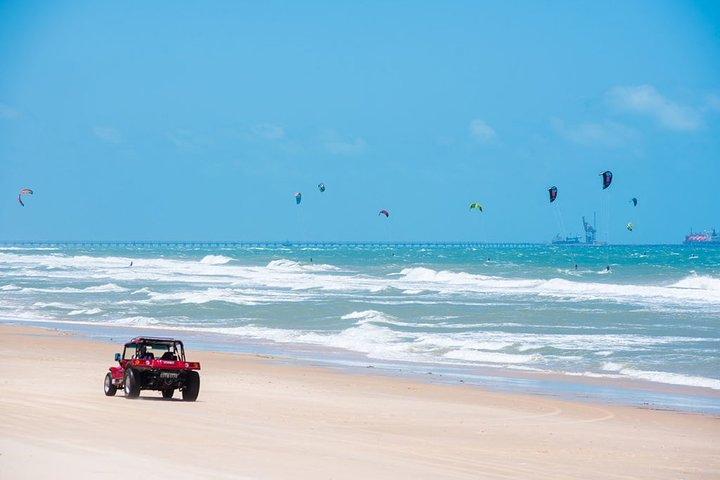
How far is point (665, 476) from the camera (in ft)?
35.7

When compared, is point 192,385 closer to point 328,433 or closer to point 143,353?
point 143,353

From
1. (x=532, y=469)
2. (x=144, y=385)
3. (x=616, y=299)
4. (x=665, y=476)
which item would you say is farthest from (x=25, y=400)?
(x=616, y=299)

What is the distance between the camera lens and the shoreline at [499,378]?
707 inches

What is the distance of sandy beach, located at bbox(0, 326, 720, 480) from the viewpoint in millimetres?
9883

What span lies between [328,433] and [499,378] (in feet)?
29.7

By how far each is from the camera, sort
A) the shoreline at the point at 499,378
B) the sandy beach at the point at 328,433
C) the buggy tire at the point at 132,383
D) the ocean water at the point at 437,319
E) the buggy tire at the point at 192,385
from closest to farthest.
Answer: the sandy beach at the point at 328,433, the buggy tire at the point at 132,383, the buggy tire at the point at 192,385, the shoreline at the point at 499,378, the ocean water at the point at 437,319

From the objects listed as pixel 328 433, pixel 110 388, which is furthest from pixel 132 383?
pixel 328 433

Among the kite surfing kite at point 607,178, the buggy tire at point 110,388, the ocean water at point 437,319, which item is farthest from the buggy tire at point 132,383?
the kite surfing kite at point 607,178

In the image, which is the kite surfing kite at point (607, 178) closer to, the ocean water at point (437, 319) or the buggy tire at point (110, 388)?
the ocean water at point (437, 319)

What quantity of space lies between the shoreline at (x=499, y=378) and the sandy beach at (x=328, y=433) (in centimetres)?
97

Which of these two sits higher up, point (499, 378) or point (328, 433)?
point (328, 433)

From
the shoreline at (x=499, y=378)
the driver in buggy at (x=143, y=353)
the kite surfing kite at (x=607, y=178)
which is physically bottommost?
the shoreline at (x=499, y=378)

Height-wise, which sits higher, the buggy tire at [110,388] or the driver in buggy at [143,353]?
the driver in buggy at [143,353]

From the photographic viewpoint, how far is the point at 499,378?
21.0 meters
